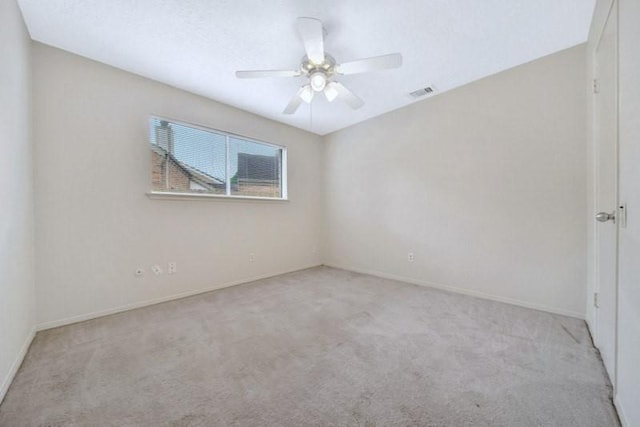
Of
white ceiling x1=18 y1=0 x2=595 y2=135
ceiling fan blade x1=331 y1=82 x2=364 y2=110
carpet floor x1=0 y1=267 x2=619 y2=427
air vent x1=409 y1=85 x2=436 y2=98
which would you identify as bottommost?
carpet floor x1=0 y1=267 x2=619 y2=427

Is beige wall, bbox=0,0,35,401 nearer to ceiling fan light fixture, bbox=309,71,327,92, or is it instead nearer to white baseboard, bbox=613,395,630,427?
ceiling fan light fixture, bbox=309,71,327,92

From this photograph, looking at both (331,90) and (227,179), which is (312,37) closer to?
(331,90)

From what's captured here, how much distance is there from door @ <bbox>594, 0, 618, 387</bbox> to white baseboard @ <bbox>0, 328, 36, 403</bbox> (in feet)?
10.7

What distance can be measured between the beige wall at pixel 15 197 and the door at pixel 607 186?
340cm

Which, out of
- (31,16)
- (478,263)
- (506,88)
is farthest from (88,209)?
(506,88)

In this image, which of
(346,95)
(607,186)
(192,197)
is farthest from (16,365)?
(607,186)

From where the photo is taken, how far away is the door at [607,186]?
1380 millimetres

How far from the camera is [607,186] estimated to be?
1.58 m

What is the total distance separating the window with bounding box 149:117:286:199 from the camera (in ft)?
9.27

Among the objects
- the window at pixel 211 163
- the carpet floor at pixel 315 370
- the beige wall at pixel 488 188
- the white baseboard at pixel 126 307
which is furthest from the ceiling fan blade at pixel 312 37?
the white baseboard at pixel 126 307

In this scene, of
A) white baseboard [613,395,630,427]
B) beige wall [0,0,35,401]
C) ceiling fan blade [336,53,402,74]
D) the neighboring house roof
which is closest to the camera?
white baseboard [613,395,630,427]

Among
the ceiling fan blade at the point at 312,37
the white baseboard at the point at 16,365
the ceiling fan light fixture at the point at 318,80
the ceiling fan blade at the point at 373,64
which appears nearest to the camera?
the white baseboard at the point at 16,365

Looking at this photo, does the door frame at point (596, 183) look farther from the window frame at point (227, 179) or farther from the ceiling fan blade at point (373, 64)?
the window frame at point (227, 179)

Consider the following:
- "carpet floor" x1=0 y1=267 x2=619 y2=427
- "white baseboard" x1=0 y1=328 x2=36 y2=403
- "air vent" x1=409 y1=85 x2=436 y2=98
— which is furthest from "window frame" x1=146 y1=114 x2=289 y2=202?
"air vent" x1=409 y1=85 x2=436 y2=98
